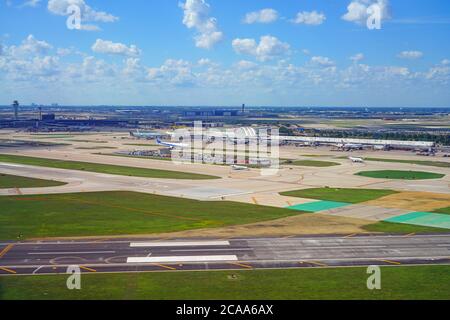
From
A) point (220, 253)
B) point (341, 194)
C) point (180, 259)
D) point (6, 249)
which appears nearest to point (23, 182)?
point (6, 249)

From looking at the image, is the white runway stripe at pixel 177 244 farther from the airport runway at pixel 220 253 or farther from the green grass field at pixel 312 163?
the green grass field at pixel 312 163

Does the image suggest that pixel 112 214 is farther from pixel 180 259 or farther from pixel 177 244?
pixel 180 259

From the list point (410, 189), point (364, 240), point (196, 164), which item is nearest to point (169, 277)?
point (364, 240)

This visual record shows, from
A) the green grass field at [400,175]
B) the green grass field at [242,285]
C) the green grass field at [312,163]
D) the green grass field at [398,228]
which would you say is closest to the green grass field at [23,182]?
the green grass field at [242,285]

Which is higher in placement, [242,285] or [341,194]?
[242,285]

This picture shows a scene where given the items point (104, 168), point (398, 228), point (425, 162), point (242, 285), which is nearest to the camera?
point (242, 285)
